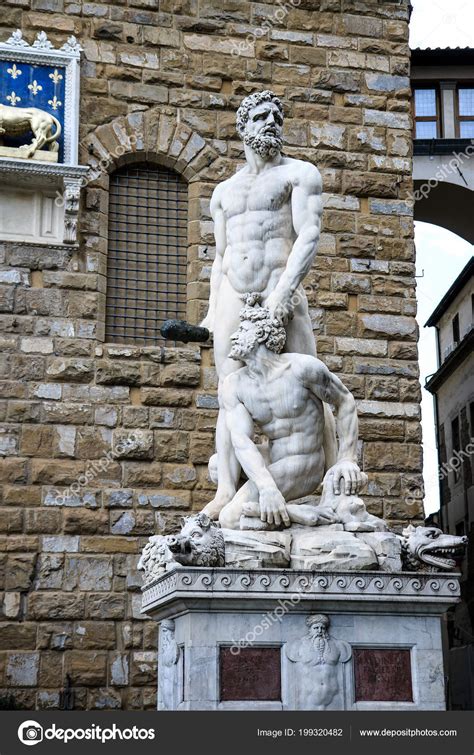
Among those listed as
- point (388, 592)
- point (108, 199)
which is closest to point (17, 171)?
point (108, 199)

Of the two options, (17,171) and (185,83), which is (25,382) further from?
(185,83)

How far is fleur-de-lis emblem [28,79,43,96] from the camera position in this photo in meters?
12.0

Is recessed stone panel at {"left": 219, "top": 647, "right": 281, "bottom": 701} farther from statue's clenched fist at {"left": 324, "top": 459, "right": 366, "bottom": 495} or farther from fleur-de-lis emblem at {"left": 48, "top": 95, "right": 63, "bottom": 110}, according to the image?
fleur-de-lis emblem at {"left": 48, "top": 95, "right": 63, "bottom": 110}

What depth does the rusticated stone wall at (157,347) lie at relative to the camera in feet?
36.1

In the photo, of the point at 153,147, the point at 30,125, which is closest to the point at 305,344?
the point at 153,147

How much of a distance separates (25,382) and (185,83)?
352cm

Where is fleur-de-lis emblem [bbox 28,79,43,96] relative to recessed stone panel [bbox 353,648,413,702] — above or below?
above

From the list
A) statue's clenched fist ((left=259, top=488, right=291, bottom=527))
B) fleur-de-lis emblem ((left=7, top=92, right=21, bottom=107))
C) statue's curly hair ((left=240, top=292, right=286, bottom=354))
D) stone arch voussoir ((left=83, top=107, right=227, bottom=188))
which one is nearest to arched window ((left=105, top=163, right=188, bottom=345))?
stone arch voussoir ((left=83, top=107, right=227, bottom=188))

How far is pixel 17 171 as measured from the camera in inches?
462

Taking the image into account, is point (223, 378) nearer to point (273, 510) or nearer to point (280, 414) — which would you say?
point (280, 414)

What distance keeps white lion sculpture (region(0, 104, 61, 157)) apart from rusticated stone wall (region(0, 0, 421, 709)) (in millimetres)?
352
